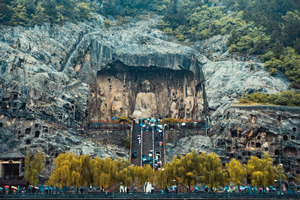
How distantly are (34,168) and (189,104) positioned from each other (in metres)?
42.6

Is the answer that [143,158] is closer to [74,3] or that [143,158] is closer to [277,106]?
[277,106]

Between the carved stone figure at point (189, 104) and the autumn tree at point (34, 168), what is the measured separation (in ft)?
127

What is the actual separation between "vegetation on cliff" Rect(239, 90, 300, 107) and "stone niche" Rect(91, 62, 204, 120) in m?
16.3

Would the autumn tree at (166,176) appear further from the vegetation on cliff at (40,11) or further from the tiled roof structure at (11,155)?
the vegetation on cliff at (40,11)

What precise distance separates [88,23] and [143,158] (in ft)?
132

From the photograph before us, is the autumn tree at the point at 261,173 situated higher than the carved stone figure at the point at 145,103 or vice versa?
the carved stone figure at the point at 145,103

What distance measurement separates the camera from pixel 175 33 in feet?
326

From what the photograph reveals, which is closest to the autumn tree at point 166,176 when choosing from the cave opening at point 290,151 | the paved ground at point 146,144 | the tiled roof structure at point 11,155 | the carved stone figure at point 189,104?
the paved ground at point 146,144

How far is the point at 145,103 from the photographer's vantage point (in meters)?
→ 92.9

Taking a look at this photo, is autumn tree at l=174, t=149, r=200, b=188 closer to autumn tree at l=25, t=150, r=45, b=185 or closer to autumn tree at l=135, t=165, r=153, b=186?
autumn tree at l=135, t=165, r=153, b=186

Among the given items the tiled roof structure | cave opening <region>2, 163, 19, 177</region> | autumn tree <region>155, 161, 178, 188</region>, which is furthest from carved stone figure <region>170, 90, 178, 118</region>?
cave opening <region>2, 163, 19, 177</region>

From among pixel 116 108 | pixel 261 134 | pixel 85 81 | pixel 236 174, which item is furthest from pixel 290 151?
pixel 85 81

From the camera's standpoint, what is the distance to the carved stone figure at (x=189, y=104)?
3529 inches

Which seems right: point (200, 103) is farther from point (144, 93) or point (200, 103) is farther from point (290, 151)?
point (290, 151)
